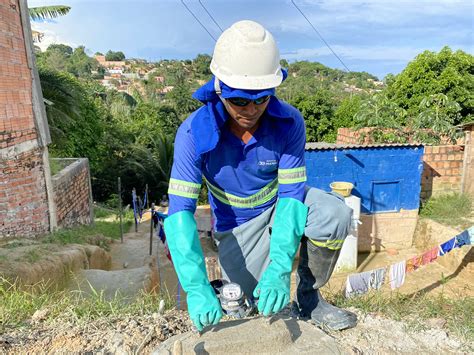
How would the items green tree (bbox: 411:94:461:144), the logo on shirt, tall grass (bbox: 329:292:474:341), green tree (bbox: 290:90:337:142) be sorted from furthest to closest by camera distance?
green tree (bbox: 290:90:337:142)
green tree (bbox: 411:94:461:144)
tall grass (bbox: 329:292:474:341)
the logo on shirt

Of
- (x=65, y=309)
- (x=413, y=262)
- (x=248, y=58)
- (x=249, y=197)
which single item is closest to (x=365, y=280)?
(x=413, y=262)

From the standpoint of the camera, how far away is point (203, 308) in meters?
1.67

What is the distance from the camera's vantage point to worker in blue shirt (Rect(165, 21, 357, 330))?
1.70m

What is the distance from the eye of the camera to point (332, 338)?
1.89 meters

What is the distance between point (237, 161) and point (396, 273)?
181 inches

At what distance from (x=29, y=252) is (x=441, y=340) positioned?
170 inches

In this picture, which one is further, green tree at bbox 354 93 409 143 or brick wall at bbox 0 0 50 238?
green tree at bbox 354 93 409 143

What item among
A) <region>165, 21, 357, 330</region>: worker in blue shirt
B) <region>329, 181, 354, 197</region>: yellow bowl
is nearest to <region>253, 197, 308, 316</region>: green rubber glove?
<region>165, 21, 357, 330</region>: worker in blue shirt

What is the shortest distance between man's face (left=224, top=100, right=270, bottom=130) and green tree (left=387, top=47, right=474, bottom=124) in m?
14.4

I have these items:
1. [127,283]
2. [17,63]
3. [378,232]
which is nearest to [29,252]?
[127,283]

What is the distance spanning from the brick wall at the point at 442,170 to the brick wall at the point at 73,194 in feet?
26.7

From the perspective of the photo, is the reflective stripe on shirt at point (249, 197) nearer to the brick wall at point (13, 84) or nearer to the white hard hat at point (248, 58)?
the white hard hat at point (248, 58)

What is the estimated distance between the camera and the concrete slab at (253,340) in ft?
5.55

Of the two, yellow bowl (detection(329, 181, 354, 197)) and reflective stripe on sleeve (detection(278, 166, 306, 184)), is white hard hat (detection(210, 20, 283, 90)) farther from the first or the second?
yellow bowl (detection(329, 181, 354, 197))
